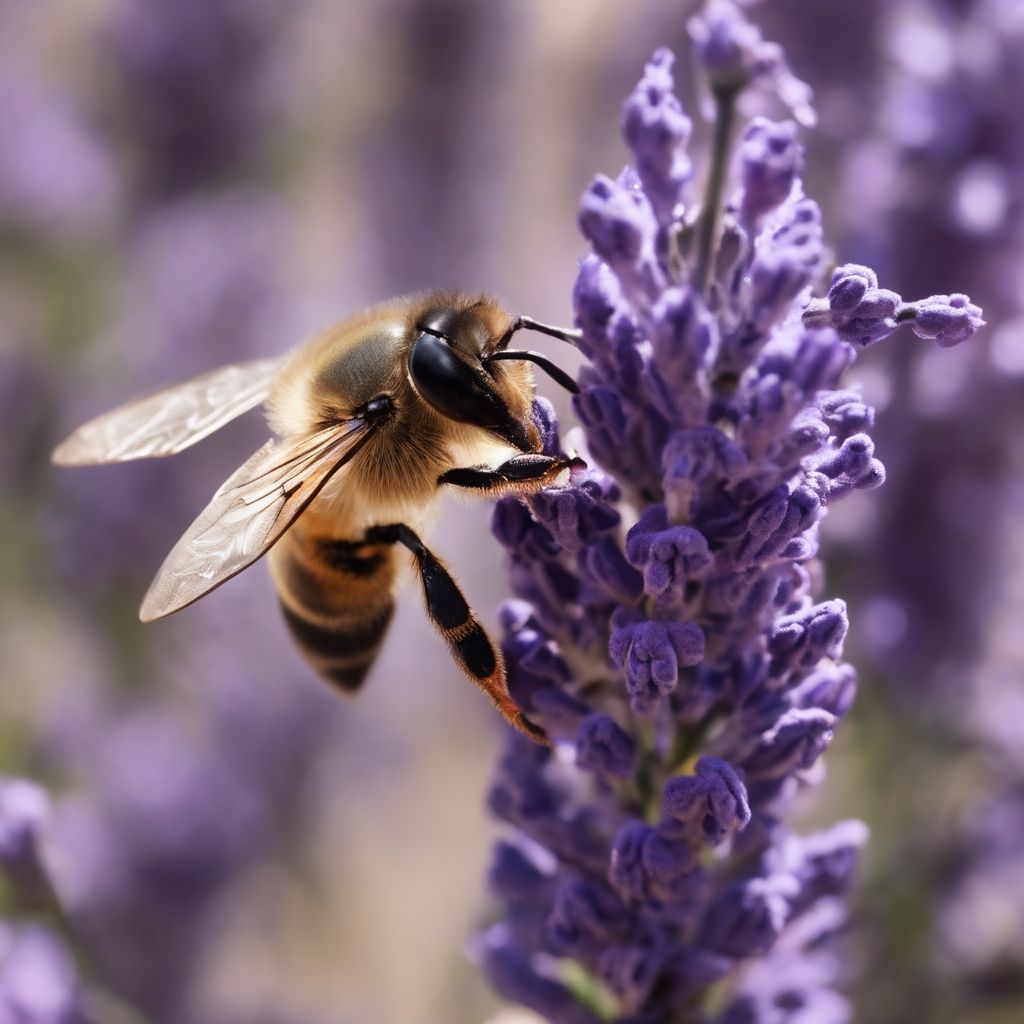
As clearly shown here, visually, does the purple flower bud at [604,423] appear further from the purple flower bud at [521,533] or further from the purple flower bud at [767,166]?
the purple flower bud at [767,166]

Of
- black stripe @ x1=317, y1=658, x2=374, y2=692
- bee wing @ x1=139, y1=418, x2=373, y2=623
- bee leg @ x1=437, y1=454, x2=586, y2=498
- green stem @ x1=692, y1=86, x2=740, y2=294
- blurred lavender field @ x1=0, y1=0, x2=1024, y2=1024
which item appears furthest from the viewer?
blurred lavender field @ x1=0, y1=0, x2=1024, y2=1024

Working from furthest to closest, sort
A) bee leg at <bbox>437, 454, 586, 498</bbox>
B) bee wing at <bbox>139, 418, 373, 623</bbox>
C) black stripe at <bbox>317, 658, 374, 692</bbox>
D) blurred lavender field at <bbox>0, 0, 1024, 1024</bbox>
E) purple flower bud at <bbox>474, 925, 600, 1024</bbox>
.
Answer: blurred lavender field at <bbox>0, 0, 1024, 1024</bbox> < black stripe at <bbox>317, 658, 374, 692</bbox> < purple flower bud at <bbox>474, 925, 600, 1024</bbox> < bee wing at <bbox>139, 418, 373, 623</bbox> < bee leg at <bbox>437, 454, 586, 498</bbox>

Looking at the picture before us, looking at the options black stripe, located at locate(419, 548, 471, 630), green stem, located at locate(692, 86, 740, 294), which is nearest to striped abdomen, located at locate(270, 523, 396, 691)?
black stripe, located at locate(419, 548, 471, 630)

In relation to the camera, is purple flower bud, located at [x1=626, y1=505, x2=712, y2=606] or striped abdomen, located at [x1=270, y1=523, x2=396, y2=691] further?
striped abdomen, located at [x1=270, y1=523, x2=396, y2=691]

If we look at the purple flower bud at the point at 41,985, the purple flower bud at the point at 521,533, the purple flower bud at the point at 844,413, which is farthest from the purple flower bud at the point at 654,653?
the purple flower bud at the point at 41,985

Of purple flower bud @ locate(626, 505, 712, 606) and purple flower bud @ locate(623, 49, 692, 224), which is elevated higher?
purple flower bud @ locate(623, 49, 692, 224)

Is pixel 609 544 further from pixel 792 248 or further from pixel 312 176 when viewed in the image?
pixel 312 176

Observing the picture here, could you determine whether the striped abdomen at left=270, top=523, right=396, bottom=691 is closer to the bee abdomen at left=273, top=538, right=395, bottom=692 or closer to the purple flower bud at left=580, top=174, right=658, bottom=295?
the bee abdomen at left=273, top=538, right=395, bottom=692
